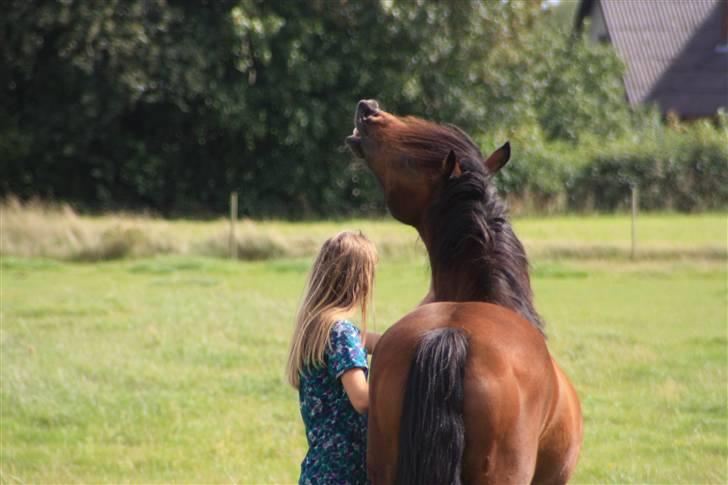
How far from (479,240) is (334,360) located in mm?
670

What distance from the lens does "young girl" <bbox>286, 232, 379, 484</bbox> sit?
392 cm

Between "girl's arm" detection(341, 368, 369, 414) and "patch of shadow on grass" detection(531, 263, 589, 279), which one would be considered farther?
"patch of shadow on grass" detection(531, 263, 589, 279)

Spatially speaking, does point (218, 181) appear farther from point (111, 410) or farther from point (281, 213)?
point (111, 410)

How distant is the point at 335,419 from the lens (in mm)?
3979

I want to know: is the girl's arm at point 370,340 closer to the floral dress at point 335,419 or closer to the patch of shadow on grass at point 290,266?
the floral dress at point 335,419

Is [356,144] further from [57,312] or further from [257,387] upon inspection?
[57,312]

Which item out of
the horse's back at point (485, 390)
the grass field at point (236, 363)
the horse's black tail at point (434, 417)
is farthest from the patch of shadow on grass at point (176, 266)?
the horse's black tail at point (434, 417)

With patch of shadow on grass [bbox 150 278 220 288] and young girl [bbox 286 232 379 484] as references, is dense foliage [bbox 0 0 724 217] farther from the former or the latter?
young girl [bbox 286 232 379 484]

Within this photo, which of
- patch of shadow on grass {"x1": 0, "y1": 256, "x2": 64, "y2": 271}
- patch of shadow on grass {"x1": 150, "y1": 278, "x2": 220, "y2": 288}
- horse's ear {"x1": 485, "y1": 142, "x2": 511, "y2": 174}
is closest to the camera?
horse's ear {"x1": 485, "y1": 142, "x2": 511, "y2": 174}

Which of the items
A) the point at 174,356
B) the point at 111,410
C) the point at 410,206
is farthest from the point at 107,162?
the point at 410,206

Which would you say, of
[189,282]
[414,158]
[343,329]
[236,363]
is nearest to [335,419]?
[343,329]

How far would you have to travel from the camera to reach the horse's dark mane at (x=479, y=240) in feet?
12.6

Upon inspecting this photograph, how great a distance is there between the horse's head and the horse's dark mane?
5 cm

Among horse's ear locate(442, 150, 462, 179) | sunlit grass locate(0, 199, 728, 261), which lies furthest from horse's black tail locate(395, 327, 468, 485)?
sunlit grass locate(0, 199, 728, 261)
